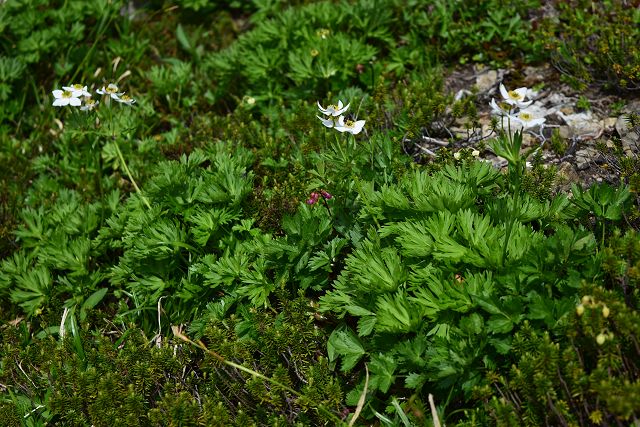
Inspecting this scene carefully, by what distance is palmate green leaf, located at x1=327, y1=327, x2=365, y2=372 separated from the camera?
340cm

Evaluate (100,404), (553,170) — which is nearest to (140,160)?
(100,404)

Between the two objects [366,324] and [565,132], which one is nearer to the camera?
[366,324]

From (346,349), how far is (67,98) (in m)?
2.46

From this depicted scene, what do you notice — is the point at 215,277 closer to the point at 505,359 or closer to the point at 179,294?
the point at 179,294

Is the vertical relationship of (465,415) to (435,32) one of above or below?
below

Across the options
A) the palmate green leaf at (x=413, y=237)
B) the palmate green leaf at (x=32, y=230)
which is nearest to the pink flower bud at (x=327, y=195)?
the palmate green leaf at (x=413, y=237)

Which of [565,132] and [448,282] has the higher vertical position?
[448,282]

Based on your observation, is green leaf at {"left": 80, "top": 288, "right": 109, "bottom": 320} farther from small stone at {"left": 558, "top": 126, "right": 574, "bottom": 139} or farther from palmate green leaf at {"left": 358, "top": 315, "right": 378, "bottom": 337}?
small stone at {"left": 558, "top": 126, "right": 574, "bottom": 139}

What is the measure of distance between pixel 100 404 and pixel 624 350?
2639 mm

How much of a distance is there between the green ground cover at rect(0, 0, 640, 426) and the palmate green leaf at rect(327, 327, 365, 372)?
15 mm

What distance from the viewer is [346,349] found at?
3432 mm

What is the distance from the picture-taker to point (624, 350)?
2957 millimetres

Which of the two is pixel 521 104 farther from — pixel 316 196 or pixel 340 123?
pixel 316 196

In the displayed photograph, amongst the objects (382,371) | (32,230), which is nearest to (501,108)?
(382,371)
